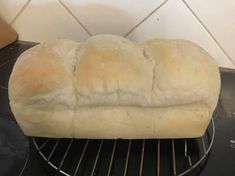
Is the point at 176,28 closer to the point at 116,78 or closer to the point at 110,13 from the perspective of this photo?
the point at 110,13

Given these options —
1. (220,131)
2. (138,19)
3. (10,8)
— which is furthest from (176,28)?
(10,8)

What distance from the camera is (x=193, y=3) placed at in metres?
0.73

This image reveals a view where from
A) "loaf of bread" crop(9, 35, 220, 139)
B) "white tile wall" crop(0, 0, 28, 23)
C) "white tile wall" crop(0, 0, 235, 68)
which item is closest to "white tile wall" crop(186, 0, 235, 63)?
"white tile wall" crop(0, 0, 235, 68)


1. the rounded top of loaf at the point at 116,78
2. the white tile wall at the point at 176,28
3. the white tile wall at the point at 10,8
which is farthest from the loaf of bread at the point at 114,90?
the white tile wall at the point at 10,8

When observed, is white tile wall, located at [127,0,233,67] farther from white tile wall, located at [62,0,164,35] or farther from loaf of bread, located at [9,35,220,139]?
loaf of bread, located at [9,35,220,139]

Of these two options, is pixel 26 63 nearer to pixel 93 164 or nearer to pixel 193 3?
pixel 93 164

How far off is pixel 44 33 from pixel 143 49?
32 cm

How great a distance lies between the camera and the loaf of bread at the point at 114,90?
0.57m

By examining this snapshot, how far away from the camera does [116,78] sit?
22.4 inches

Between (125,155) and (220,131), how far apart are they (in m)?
0.19

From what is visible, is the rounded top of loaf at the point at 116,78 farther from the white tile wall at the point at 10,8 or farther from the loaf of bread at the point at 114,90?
the white tile wall at the point at 10,8

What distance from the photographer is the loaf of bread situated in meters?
0.57

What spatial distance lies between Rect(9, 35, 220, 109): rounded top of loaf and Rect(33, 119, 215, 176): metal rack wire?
3.4 inches

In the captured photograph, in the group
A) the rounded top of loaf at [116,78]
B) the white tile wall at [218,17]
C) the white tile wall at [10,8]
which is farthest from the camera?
the white tile wall at [10,8]
